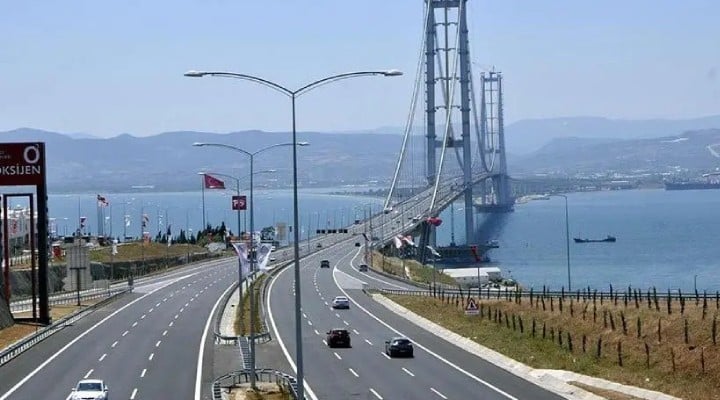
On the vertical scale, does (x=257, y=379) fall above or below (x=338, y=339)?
below

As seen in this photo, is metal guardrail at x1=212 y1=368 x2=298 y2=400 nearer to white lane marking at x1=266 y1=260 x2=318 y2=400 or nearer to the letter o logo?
white lane marking at x1=266 y1=260 x2=318 y2=400

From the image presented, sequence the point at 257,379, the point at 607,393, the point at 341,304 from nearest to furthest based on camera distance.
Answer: the point at 607,393, the point at 257,379, the point at 341,304

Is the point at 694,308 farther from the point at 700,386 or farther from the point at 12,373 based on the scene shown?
the point at 12,373

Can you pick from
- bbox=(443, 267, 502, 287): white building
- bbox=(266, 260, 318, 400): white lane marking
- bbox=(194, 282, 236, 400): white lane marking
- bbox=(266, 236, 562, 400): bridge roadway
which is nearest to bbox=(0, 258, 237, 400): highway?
bbox=(194, 282, 236, 400): white lane marking

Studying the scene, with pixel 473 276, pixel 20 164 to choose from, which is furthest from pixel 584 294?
pixel 473 276

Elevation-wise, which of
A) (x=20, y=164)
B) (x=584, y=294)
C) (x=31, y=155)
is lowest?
(x=584, y=294)

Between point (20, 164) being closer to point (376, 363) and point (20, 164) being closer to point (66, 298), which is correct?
point (376, 363)
